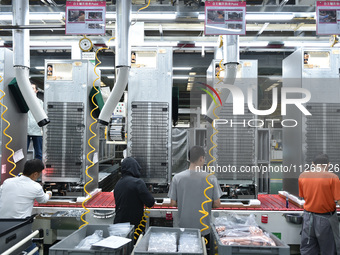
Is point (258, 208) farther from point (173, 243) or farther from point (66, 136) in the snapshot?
point (66, 136)

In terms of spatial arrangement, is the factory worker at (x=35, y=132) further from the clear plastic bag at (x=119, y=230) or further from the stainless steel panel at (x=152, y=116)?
the clear plastic bag at (x=119, y=230)

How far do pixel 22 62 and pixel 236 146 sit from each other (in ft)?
8.93

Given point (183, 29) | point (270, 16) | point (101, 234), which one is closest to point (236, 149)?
point (270, 16)

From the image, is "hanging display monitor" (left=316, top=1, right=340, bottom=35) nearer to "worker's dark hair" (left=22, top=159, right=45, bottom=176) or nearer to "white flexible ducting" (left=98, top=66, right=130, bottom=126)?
"white flexible ducting" (left=98, top=66, right=130, bottom=126)

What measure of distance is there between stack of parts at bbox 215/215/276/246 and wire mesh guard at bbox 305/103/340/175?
1.95 meters

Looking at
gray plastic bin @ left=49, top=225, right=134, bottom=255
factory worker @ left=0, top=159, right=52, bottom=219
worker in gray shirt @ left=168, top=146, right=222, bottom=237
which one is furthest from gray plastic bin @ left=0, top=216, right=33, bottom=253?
worker in gray shirt @ left=168, top=146, right=222, bottom=237

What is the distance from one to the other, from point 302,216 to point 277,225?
330mm

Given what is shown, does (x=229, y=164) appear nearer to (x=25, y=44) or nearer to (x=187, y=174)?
(x=187, y=174)

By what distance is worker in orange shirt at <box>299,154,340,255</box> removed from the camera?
329 cm

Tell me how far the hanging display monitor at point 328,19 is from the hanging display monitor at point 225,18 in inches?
38.1

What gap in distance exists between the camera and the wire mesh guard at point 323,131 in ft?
12.4

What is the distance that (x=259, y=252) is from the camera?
5.66 feet

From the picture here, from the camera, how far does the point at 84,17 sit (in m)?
3.03

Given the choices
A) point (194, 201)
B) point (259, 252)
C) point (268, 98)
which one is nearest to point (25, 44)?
point (194, 201)
